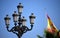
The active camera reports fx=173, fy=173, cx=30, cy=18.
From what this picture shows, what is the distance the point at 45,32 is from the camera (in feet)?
7.42

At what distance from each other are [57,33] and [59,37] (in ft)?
0.22

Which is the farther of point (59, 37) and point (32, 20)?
point (32, 20)

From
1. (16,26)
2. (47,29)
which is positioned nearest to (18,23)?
(16,26)

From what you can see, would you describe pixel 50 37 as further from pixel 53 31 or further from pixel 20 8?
pixel 20 8

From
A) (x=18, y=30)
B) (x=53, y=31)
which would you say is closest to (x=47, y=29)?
(x=53, y=31)

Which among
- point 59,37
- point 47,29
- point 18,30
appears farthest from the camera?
point 18,30

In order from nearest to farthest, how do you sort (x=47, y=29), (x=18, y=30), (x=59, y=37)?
1. (x=59, y=37)
2. (x=47, y=29)
3. (x=18, y=30)

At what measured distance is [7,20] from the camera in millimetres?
6848

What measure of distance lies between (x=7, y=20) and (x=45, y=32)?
186 inches

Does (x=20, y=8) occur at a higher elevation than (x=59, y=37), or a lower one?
higher

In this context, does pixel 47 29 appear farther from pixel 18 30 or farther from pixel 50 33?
pixel 18 30

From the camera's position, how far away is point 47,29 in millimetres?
2338

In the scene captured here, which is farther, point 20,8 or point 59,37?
point 20,8

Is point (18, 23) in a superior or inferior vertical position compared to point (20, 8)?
inferior
